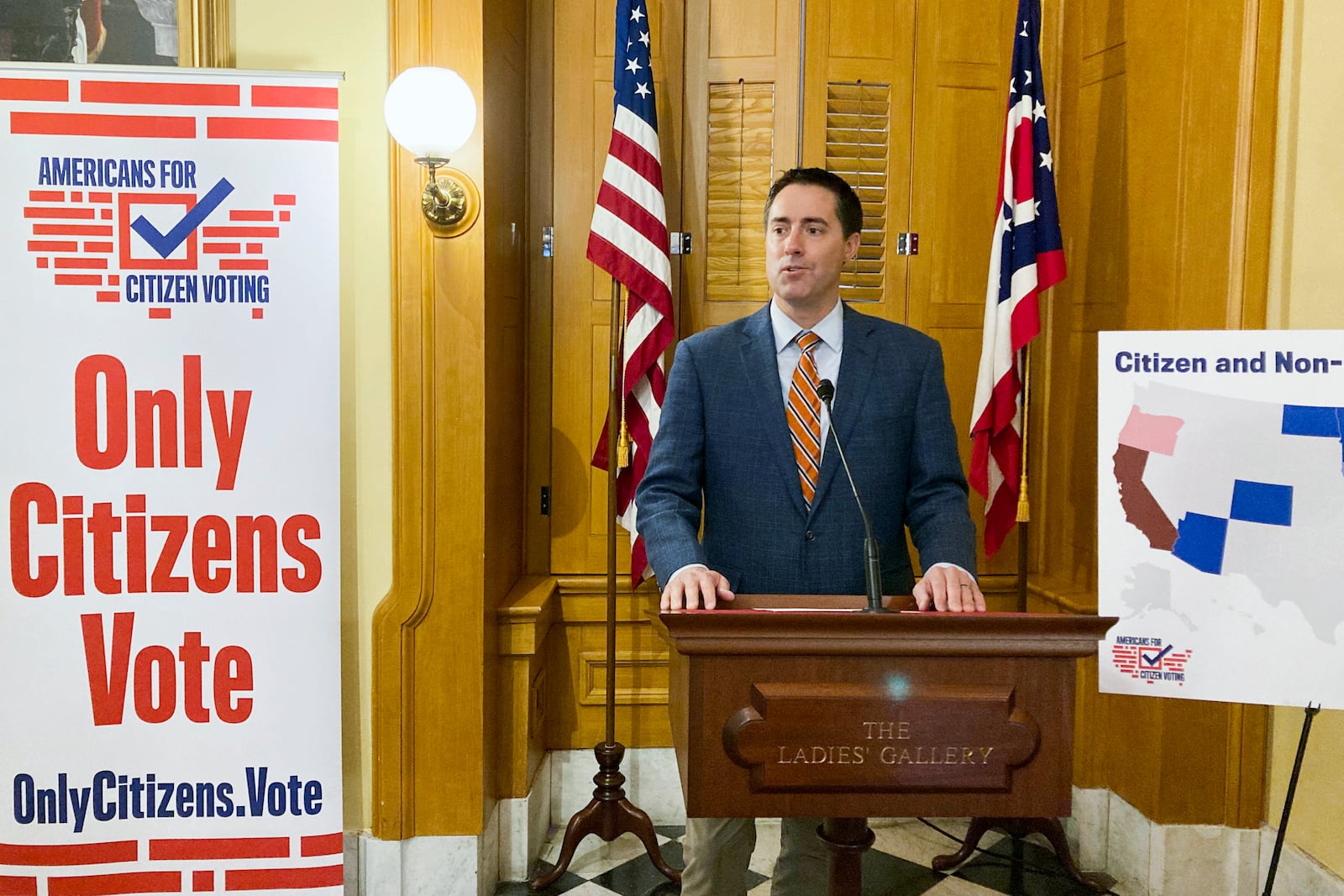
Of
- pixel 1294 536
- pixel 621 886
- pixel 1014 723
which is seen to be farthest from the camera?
pixel 621 886

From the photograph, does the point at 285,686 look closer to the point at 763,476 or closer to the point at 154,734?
the point at 154,734

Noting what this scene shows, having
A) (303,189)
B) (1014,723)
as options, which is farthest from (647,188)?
(1014,723)

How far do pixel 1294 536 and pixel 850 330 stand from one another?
2.87ft

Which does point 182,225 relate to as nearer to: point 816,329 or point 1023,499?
point 816,329

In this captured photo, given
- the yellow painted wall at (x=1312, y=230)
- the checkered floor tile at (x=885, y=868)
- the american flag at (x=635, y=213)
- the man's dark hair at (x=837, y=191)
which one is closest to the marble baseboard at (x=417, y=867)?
the checkered floor tile at (x=885, y=868)

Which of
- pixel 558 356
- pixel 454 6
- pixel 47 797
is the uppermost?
pixel 454 6

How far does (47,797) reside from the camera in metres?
2.54

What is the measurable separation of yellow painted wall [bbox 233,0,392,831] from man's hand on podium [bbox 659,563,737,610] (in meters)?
1.45

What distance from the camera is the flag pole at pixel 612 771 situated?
10.4 ft

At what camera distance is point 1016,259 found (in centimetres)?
316

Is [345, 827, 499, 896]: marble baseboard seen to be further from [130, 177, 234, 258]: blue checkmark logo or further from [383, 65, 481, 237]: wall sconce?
[383, 65, 481, 237]: wall sconce

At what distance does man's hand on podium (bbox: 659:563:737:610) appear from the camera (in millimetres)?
1608

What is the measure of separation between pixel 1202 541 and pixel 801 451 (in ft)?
2.40

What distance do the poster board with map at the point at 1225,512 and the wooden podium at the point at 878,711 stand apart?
1.98 ft
